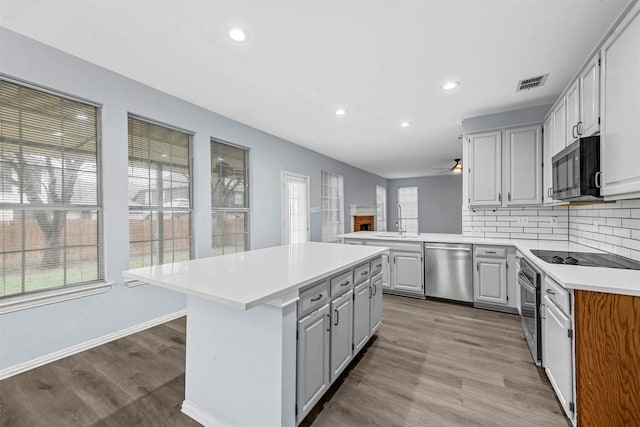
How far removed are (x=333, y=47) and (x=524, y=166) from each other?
9.30 feet

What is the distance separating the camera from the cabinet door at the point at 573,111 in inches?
84.9

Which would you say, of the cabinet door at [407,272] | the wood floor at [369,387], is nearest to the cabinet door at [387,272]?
the cabinet door at [407,272]

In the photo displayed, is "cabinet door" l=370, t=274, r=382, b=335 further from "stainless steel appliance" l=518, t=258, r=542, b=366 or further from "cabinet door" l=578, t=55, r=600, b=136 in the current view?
"cabinet door" l=578, t=55, r=600, b=136

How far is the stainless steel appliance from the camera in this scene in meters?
2.09

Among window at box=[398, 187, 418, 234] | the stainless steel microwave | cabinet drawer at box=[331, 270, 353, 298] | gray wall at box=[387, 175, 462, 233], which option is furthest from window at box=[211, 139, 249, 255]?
gray wall at box=[387, 175, 462, 233]

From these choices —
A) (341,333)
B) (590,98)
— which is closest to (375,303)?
(341,333)

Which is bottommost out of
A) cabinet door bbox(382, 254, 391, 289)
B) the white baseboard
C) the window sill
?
the white baseboard

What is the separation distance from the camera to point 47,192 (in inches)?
92.9

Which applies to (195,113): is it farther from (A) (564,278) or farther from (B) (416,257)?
(A) (564,278)

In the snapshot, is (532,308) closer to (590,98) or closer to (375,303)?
(375,303)

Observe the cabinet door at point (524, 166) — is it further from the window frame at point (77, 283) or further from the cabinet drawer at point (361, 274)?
the window frame at point (77, 283)

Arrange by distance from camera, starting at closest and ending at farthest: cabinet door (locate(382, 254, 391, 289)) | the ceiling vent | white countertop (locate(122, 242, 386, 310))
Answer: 1. white countertop (locate(122, 242, 386, 310))
2. the ceiling vent
3. cabinet door (locate(382, 254, 391, 289))

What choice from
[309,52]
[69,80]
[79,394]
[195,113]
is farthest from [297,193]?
[79,394]

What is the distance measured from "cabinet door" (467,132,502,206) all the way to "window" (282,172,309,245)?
301 centimetres
